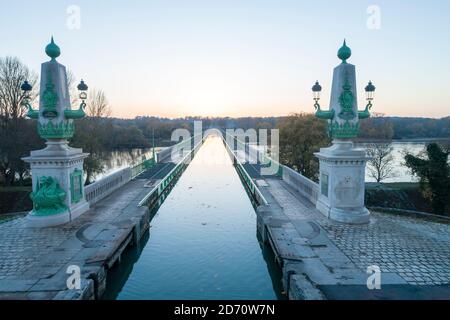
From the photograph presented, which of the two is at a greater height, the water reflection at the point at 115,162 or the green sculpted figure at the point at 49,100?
the green sculpted figure at the point at 49,100

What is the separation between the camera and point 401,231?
1171 cm

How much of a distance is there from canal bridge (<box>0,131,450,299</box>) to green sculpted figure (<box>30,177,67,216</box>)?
0.70 m

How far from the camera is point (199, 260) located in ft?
37.4

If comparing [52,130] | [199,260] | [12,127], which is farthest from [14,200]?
[199,260]

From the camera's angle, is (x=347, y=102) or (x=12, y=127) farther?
(x=12, y=127)

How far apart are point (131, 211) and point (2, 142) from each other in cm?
1701

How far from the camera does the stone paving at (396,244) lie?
8.45m

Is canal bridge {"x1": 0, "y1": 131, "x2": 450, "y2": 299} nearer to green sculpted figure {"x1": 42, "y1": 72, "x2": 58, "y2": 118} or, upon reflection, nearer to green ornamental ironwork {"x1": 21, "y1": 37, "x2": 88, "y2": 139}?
green ornamental ironwork {"x1": 21, "y1": 37, "x2": 88, "y2": 139}

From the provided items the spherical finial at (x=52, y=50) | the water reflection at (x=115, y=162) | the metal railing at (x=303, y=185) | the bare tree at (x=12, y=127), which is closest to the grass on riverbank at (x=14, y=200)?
the bare tree at (x=12, y=127)

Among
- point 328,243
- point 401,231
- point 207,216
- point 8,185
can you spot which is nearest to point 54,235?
point 207,216

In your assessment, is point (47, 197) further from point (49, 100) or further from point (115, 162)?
point (115, 162)

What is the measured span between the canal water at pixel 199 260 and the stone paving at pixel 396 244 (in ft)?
7.63

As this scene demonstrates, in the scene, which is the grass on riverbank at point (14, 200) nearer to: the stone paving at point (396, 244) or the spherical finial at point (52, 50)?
the spherical finial at point (52, 50)

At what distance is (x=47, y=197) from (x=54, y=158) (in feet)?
4.67
